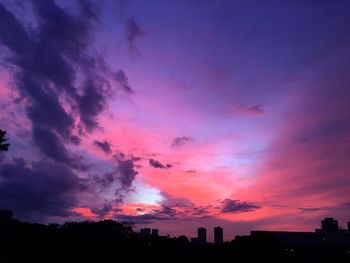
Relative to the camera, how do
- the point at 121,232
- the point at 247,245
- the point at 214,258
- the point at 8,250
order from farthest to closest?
the point at 121,232
the point at 247,245
the point at 214,258
the point at 8,250

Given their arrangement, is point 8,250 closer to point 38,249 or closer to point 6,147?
point 38,249

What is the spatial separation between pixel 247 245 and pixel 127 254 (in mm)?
26349

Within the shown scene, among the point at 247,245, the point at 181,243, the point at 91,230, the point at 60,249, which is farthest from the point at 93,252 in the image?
the point at 91,230

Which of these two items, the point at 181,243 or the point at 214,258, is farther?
the point at 181,243

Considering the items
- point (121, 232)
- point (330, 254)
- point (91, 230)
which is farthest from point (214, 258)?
point (121, 232)

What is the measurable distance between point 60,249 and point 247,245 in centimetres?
3840

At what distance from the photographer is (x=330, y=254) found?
306 feet

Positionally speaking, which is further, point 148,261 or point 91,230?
point 91,230

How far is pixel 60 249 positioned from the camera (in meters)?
53.5

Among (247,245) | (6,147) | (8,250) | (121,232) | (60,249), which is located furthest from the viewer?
(121,232)

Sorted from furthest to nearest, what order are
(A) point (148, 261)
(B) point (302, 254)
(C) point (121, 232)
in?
1. (C) point (121, 232)
2. (B) point (302, 254)
3. (A) point (148, 261)

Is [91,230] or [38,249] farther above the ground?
[91,230]

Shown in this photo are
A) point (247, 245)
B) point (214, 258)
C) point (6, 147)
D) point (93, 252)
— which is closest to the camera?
point (6, 147)

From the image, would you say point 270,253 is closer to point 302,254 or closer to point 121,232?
point 302,254
